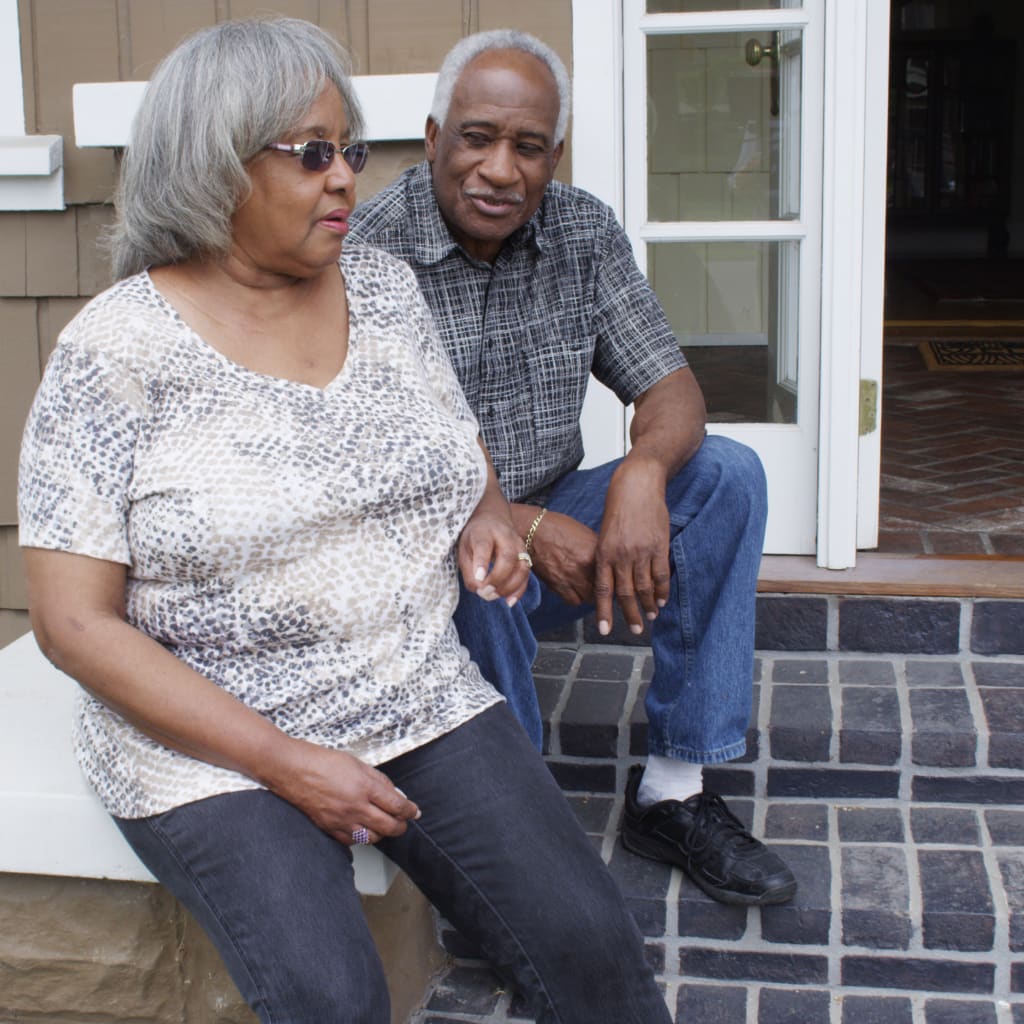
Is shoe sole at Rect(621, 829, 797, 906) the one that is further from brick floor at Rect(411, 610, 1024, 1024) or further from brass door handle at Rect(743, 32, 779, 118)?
brass door handle at Rect(743, 32, 779, 118)

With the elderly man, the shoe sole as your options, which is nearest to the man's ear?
the elderly man

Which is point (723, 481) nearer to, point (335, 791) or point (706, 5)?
point (335, 791)

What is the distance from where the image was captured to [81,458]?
1.52m

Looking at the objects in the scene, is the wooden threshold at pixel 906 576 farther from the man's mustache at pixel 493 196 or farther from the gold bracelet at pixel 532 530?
the man's mustache at pixel 493 196

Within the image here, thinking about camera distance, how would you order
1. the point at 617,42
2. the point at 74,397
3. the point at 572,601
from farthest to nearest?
the point at 617,42 → the point at 572,601 → the point at 74,397

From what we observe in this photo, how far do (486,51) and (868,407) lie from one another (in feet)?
3.98

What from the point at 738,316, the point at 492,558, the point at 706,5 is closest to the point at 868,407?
the point at 738,316

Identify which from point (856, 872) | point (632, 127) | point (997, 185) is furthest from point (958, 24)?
point (856, 872)

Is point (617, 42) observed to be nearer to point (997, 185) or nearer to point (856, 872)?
point (856, 872)

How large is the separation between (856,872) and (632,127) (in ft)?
5.13

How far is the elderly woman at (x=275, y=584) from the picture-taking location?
152cm

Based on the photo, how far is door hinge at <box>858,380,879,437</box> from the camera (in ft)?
9.51

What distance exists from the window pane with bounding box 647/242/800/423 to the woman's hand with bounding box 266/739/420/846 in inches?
65.1

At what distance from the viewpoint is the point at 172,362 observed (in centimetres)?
159
